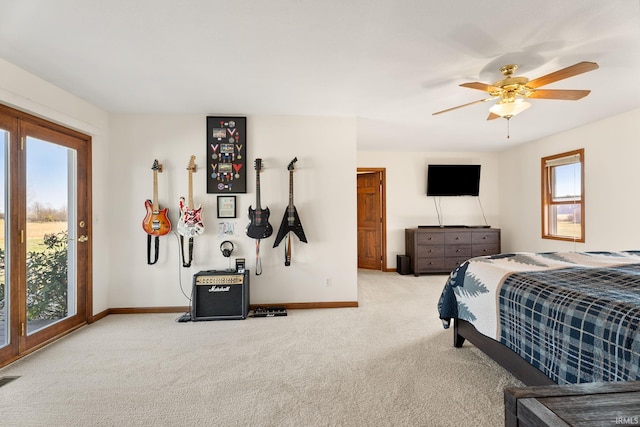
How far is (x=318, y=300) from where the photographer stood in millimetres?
3719

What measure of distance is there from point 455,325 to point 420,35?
2205mm

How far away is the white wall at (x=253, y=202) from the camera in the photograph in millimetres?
3574

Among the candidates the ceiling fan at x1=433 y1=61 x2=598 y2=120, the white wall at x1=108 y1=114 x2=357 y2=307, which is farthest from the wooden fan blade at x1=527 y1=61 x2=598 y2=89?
the white wall at x1=108 y1=114 x2=357 y2=307

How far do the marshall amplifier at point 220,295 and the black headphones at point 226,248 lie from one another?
0.25 metres

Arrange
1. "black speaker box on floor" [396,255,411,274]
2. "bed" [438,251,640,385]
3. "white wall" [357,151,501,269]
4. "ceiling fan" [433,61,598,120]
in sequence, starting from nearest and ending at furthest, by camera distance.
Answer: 1. "bed" [438,251,640,385]
2. "ceiling fan" [433,61,598,120]
3. "black speaker box on floor" [396,255,411,274]
4. "white wall" [357,151,501,269]

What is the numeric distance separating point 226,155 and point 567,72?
3.15 metres

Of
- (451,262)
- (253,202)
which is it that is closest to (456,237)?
(451,262)

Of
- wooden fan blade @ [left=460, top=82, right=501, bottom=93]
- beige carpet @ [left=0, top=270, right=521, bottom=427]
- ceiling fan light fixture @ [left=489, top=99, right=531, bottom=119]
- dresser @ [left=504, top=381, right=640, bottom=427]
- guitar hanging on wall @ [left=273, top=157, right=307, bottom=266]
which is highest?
wooden fan blade @ [left=460, top=82, right=501, bottom=93]

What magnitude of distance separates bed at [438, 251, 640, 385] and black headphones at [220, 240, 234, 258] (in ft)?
7.45

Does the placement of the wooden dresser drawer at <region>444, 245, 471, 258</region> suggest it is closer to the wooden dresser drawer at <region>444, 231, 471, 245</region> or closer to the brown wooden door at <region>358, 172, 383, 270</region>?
the wooden dresser drawer at <region>444, 231, 471, 245</region>

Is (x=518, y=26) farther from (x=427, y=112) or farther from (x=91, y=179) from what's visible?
(x=91, y=179)

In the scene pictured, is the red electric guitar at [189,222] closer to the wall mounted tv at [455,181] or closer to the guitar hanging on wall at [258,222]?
the guitar hanging on wall at [258,222]

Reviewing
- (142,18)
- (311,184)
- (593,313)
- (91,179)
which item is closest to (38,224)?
(91,179)

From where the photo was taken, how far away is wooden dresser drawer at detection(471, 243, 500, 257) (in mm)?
5512
